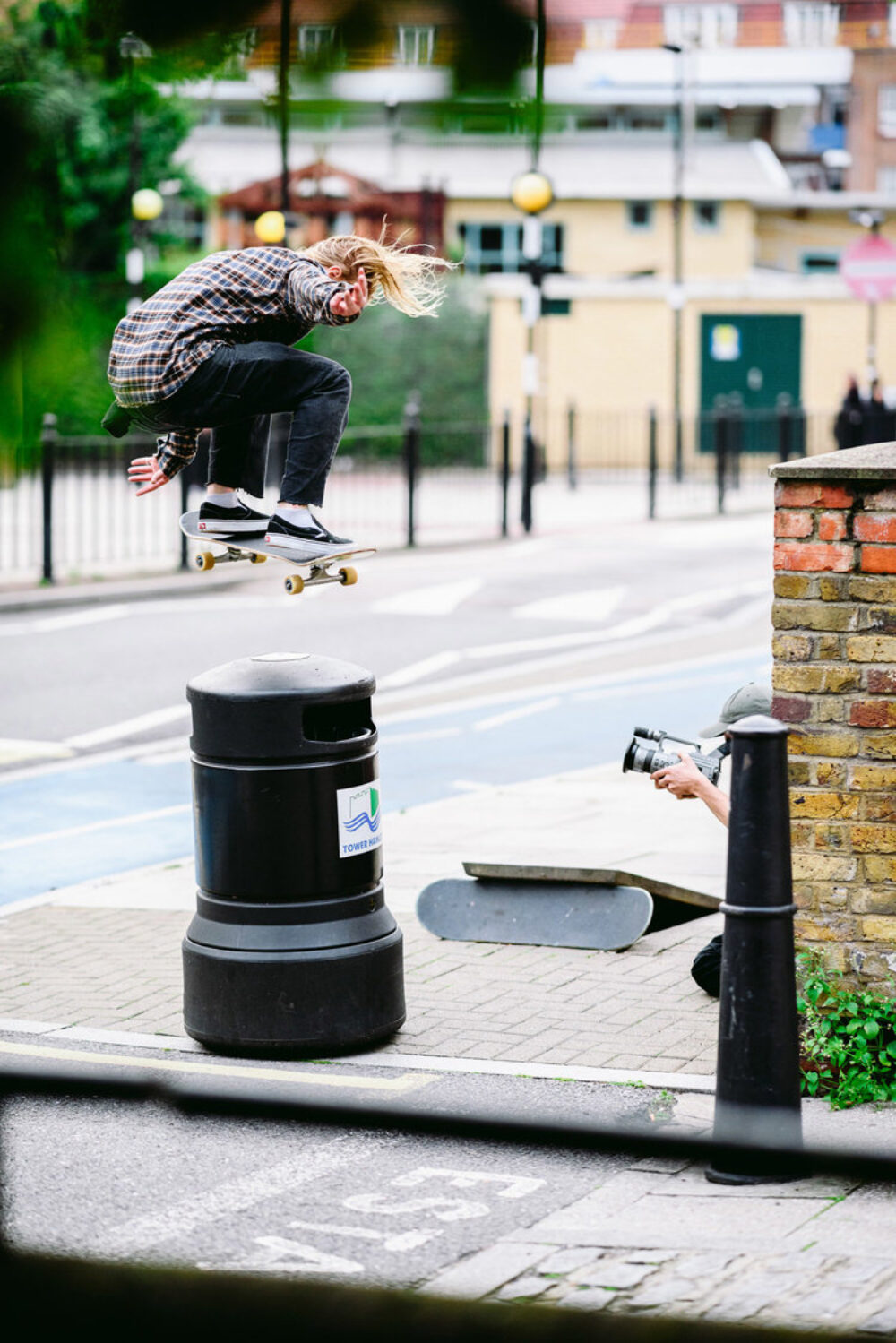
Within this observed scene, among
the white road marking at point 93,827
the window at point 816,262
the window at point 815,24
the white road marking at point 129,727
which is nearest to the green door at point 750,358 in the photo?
the white road marking at point 129,727

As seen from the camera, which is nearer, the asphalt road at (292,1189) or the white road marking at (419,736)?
the asphalt road at (292,1189)

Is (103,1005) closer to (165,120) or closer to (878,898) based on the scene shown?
(878,898)

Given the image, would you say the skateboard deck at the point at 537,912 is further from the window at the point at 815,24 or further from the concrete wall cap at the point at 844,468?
the window at the point at 815,24

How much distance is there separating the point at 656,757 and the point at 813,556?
2.95ft

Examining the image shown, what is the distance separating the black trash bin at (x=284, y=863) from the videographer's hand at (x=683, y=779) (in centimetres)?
83

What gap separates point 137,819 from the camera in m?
9.01

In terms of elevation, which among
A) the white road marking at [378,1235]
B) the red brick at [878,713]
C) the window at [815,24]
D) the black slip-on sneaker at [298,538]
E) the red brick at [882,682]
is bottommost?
the white road marking at [378,1235]

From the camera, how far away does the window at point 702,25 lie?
3.76ft

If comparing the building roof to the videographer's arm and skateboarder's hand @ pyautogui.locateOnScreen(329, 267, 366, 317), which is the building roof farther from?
the videographer's arm

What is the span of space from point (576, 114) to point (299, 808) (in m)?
4.02

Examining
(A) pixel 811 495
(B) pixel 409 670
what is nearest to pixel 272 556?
(A) pixel 811 495

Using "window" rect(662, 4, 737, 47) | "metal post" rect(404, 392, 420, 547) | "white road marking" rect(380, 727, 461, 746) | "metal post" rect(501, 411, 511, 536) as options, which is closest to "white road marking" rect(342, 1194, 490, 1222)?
"window" rect(662, 4, 737, 47)

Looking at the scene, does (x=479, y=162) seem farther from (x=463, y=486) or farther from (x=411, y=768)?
(x=463, y=486)

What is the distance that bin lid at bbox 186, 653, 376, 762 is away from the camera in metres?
5.16
